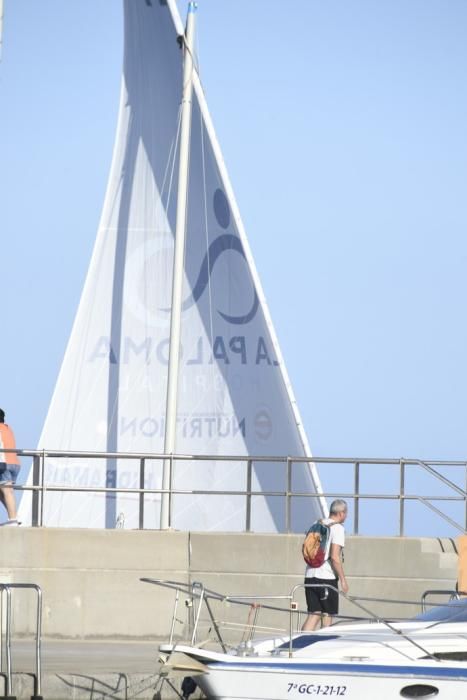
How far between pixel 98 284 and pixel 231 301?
2469 millimetres

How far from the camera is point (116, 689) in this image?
15.1 metres

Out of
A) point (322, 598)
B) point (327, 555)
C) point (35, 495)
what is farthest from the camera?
point (35, 495)

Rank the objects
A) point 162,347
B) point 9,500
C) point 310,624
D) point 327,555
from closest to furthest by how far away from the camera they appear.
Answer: point 310,624, point 327,555, point 9,500, point 162,347

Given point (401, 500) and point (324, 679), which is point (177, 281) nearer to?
point (401, 500)

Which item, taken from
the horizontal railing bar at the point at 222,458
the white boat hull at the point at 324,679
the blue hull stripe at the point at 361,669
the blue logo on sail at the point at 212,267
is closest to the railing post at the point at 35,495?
the horizontal railing bar at the point at 222,458

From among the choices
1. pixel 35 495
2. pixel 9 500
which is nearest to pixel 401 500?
pixel 35 495

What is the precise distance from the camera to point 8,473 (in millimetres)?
19734

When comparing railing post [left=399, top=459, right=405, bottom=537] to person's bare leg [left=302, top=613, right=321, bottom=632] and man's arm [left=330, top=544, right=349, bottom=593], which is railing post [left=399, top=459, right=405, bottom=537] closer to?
man's arm [left=330, top=544, right=349, bottom=593]

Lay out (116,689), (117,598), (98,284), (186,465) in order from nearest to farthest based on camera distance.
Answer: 1. (116,689)
2. (117,598)
3. (186,465)
4. (98,284)

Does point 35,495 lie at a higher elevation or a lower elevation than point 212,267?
lower

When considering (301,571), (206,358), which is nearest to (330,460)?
(301,571)

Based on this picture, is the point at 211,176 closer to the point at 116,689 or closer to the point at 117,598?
the point at 117,598

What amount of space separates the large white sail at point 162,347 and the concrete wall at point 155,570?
5.59m

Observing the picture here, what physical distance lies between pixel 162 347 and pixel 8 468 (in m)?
7.81
